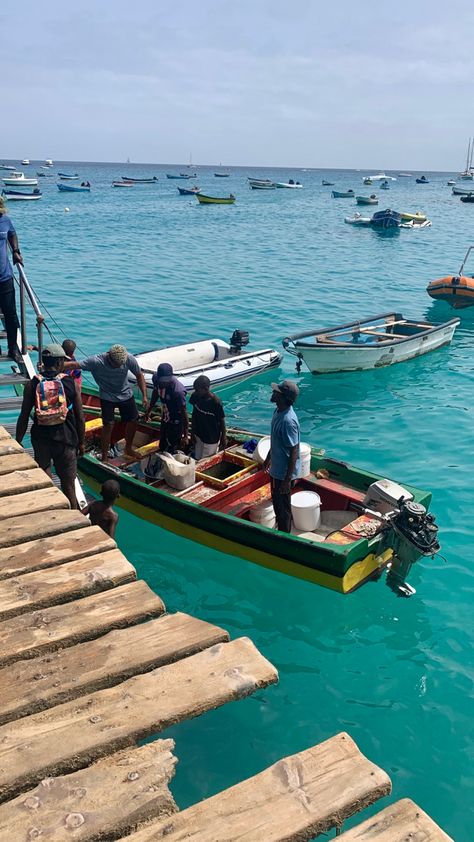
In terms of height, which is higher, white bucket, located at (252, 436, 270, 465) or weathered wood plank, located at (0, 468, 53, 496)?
weathered wood plank, located at (0, 468, 53, 496)

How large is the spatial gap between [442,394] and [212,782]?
1418 cm

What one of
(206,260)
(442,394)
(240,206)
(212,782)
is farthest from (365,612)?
(240,206)

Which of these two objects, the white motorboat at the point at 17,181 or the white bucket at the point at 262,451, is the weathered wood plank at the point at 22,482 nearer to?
the white bucket at the point at 262,451

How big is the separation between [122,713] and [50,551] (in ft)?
5.40

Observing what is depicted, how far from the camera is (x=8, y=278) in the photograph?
31.0ft

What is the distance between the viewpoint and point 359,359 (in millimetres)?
19031

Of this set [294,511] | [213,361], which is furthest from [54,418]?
[213,361]

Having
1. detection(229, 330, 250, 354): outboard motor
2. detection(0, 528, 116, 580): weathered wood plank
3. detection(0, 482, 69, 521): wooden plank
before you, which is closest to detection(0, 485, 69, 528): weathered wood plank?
detection(0, 482, 69, 521): wooden plank

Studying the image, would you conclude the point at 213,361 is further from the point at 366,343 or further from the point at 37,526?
the point at 37,526

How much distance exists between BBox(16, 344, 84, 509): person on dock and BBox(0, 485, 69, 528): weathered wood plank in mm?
2026

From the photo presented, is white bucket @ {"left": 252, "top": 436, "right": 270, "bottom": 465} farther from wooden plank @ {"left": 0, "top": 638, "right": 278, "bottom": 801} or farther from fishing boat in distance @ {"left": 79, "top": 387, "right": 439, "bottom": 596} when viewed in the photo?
wooden plank @ {"left": 0, "top": 638, "right": 278, "bottom": 801}

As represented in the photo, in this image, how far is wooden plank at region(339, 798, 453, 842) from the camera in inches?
105

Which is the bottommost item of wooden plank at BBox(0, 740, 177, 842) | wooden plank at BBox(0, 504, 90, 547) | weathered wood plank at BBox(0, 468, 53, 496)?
wooden plank at BBox(0, 740, 177, 842)

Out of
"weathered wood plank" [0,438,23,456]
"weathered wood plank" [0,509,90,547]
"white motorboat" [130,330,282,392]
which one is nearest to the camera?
"weathered wood plank" [0,509,90,547]
